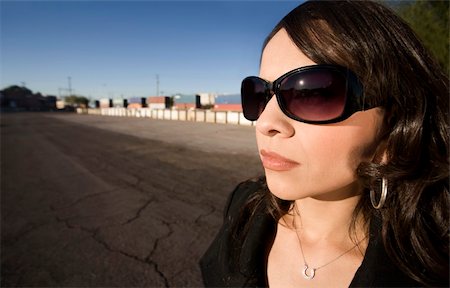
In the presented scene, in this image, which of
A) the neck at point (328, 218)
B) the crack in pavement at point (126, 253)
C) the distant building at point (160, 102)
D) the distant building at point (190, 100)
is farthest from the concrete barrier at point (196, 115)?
the neck at point (328, 218)

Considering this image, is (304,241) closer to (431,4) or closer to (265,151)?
(265,151)

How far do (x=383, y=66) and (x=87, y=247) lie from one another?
3677 mm

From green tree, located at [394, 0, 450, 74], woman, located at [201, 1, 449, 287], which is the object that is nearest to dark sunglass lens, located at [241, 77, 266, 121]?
woman, located at [201, 1, 449, 287]

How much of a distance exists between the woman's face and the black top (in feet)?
0.95

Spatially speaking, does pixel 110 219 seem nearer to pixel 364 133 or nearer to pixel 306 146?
pixel 306 146

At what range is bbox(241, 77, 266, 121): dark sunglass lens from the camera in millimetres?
1181

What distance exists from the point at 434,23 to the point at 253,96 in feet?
50.3

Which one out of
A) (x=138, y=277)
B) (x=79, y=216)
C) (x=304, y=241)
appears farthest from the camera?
(x=79, y=216)

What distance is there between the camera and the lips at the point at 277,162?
973 mm

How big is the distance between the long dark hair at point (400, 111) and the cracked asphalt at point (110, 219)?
221 cm

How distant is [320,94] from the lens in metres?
0.97

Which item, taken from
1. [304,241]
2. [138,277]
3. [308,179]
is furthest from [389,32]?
[138,277]

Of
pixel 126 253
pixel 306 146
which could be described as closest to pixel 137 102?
pixel 126 253

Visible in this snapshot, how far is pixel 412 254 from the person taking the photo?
958 mm
